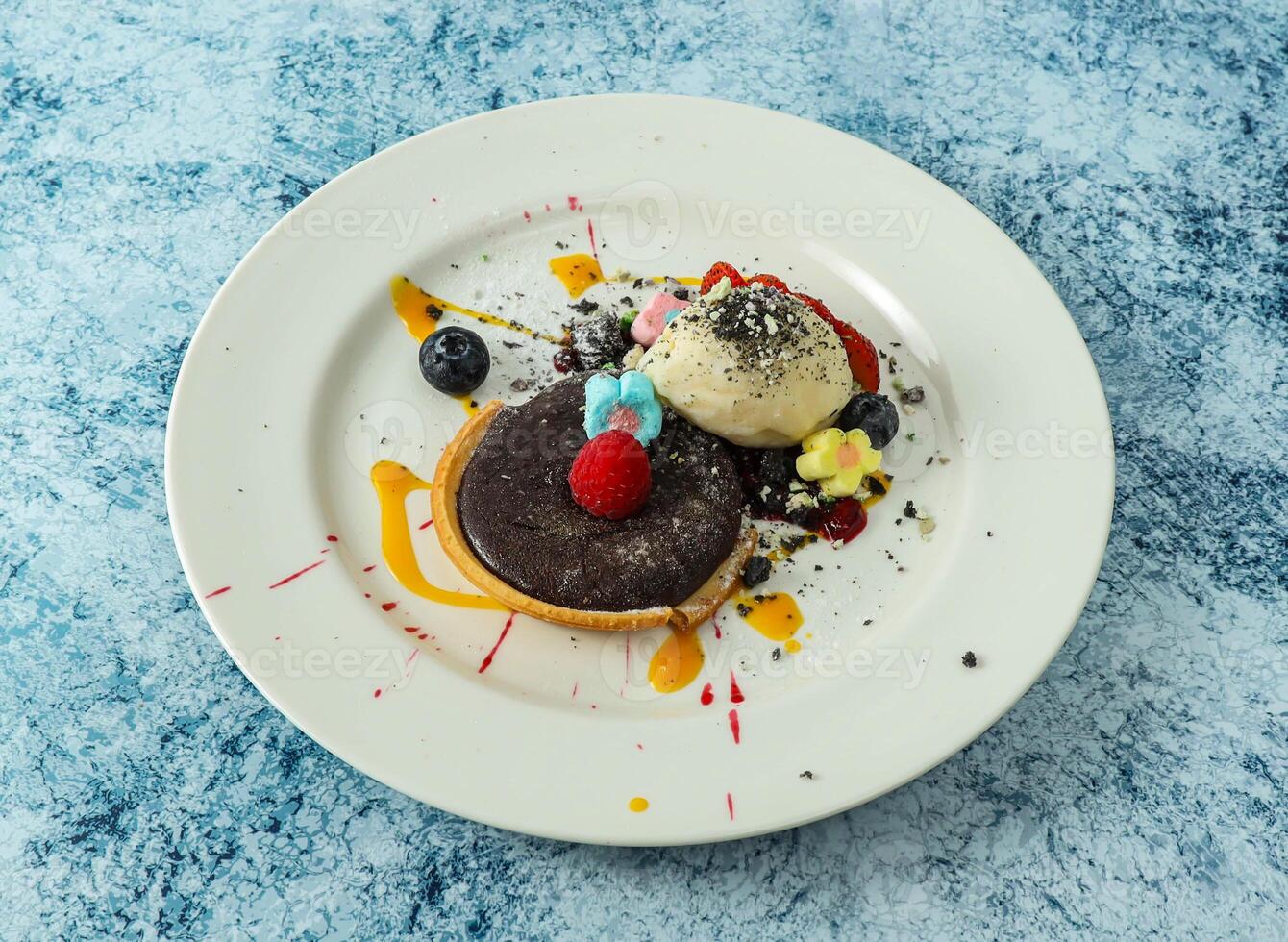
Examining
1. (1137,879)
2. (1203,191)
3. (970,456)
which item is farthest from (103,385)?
(1203,191)

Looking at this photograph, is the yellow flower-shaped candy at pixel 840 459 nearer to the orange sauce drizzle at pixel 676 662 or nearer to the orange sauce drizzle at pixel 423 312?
the orange sauce drizzle at pixel 676 662

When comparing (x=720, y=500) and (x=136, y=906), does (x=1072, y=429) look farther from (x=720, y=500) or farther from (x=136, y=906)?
(x=136, y=906)

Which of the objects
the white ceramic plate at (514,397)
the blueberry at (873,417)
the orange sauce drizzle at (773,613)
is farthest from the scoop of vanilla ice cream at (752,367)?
the orange sauce drizzle at (773,613)

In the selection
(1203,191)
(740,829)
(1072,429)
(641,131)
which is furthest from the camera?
(1203,191)

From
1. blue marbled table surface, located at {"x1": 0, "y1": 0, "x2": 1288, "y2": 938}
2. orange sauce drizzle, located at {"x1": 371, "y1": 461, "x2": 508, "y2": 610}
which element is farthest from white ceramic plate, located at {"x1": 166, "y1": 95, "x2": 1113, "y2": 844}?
blue marbled table surface, located at {"x1": 0, "y1": 0, "x2": 1288, "y2": 938}

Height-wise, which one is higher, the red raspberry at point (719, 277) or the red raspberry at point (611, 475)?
the red raspberry at point (719, 277)

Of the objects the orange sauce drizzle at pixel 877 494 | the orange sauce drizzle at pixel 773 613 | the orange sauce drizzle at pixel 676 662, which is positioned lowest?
the orange sauce drizzle at pixel 676 662

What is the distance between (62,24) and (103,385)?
1833 millimetres

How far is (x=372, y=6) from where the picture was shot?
443cm

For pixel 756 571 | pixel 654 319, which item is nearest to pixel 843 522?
pixel 756 571

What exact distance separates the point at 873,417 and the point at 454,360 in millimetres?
1296

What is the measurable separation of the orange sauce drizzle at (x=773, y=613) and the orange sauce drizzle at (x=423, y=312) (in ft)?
3.68

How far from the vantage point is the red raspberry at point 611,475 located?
2.87 meters

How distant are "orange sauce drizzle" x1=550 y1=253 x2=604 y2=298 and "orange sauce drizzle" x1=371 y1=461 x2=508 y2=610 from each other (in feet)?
2.85
